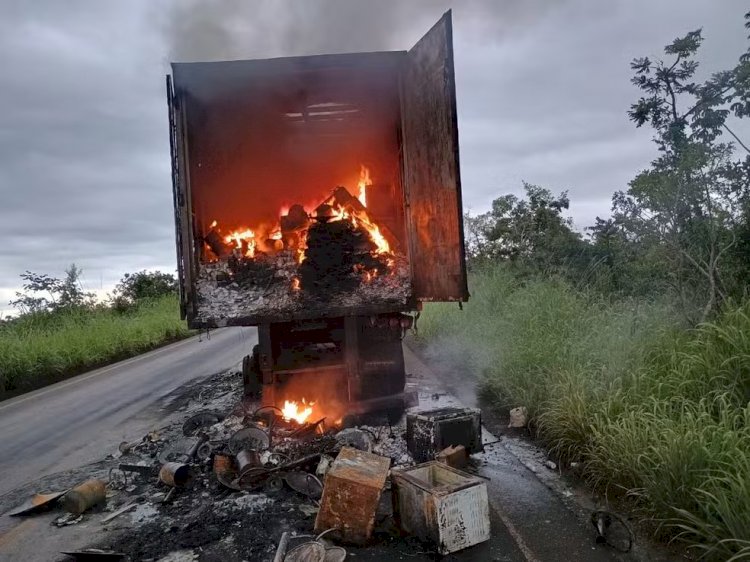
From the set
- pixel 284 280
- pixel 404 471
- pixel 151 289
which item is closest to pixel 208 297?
pixel 284 280

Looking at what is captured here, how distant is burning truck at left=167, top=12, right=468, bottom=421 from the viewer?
16.1 ft

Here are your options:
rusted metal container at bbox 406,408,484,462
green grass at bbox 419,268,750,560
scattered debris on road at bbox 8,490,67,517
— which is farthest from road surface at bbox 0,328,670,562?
green grass at bbox 419,268,750,560

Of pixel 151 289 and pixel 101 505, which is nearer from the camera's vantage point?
pixel 101 505

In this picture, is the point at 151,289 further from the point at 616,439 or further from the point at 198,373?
the point at 616,439

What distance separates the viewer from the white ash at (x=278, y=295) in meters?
5.05

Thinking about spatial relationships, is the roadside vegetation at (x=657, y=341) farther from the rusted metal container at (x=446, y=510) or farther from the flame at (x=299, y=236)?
the flame at (x=299, y=236)

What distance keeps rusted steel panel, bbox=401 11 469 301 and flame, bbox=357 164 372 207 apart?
1477 mm

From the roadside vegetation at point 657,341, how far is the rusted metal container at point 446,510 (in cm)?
99

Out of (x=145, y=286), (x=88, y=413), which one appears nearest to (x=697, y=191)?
(x=88, y=413)

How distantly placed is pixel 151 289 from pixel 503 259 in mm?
17500

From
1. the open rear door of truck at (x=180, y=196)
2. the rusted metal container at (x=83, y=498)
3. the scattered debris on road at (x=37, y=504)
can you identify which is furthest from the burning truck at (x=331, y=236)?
the scattered debris on road at (x=37, y=504)

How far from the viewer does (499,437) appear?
15.8 ft

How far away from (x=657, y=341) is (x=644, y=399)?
1015 mm

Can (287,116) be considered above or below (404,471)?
above
